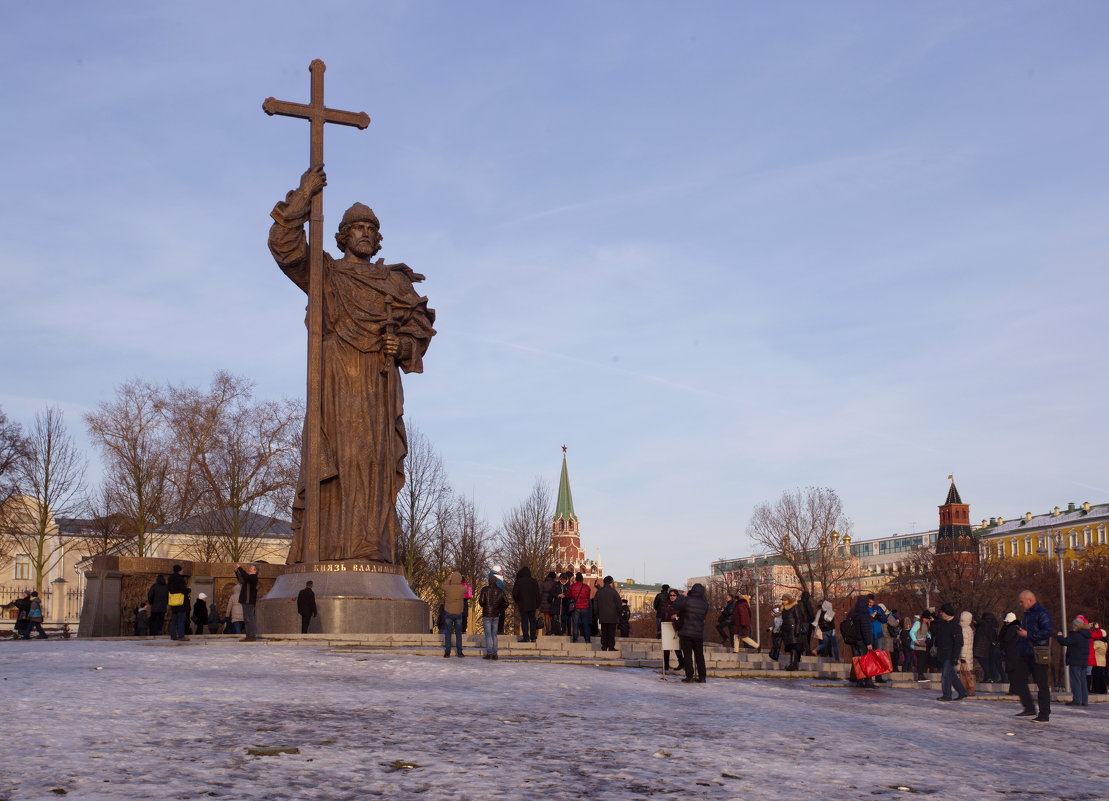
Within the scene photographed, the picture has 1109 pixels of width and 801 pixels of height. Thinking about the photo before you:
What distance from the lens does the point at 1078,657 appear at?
16.7 metres

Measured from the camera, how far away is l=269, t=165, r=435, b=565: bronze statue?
20000 mm

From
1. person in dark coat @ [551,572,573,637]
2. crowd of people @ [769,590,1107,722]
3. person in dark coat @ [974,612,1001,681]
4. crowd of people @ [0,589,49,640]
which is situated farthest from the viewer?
crowd of people @ [0,589,49,640]

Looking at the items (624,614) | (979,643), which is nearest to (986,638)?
(979,643)

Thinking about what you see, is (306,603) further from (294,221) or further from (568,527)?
(568,527)

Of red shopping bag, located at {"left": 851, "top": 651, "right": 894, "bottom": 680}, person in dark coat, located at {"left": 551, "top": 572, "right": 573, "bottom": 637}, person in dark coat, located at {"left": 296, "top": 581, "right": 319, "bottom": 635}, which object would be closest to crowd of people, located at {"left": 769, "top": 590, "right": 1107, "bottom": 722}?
red shopping bag, located at {"left": 851, "top": 651, "right": 894, "bottom": 680}

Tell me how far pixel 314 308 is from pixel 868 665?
10945 mm

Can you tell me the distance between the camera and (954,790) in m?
7.47

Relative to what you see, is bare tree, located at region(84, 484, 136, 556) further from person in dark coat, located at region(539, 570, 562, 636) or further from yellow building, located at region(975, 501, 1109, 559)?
yellow building, located at region(975, 501, 1109, 559)

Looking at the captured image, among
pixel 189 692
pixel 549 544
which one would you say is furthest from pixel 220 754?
pixel 549 544

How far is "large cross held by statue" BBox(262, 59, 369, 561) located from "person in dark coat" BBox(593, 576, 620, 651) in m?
5.10

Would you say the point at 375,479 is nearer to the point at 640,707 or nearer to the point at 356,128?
the point at 356,128

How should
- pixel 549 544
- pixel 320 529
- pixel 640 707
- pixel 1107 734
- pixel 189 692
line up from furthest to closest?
pixel 549 544 < pixel 320 529 < pixel 1107 734 < pixel 640 707 < pixel 189 692

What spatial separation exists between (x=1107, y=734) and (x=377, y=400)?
41.9 ft

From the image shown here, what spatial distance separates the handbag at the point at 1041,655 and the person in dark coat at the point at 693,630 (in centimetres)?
414
